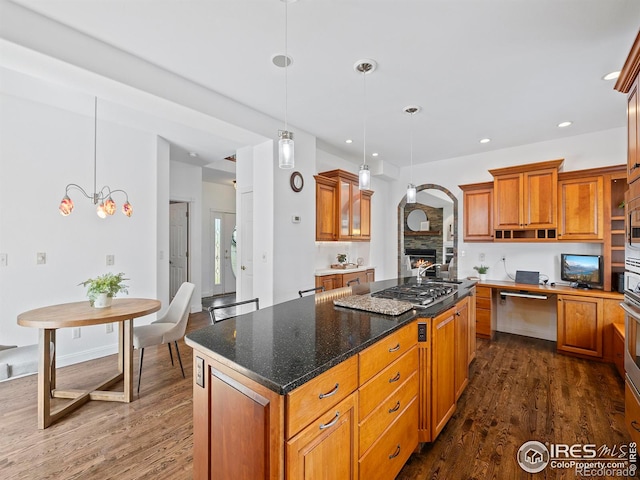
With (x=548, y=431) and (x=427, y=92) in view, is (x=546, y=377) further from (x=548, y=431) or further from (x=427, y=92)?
(x=427, y=92)

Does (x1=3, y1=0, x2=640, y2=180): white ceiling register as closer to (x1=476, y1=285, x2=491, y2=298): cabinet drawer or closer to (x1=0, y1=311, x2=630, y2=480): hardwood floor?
(x1=476, y1=285, x2=491, y2=298): cabinet drawer

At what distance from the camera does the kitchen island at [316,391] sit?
3.32 ft

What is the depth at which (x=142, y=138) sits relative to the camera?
12.5 feet

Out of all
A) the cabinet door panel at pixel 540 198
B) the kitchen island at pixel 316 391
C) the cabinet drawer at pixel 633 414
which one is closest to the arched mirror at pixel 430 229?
the cabinet door panel at pixel 540 198

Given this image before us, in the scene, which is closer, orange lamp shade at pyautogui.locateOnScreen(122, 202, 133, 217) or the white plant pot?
the white plant pot

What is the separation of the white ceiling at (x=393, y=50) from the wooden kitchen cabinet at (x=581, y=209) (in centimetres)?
74

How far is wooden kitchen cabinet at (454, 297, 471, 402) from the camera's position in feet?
7.39

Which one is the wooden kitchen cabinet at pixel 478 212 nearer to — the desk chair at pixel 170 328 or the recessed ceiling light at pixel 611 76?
the recessed ceiling light at pixel 611 76

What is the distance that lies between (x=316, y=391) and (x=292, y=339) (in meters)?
0.34

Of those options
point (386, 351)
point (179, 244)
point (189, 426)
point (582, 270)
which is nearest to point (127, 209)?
point (179, 244)

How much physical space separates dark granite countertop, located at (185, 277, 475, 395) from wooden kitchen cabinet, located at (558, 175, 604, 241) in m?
2.84

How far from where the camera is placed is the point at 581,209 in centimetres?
360

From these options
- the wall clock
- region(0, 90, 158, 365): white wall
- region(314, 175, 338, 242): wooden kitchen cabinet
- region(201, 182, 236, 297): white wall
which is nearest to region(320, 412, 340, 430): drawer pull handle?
the wall clock

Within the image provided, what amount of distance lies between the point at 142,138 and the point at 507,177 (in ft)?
16.1
